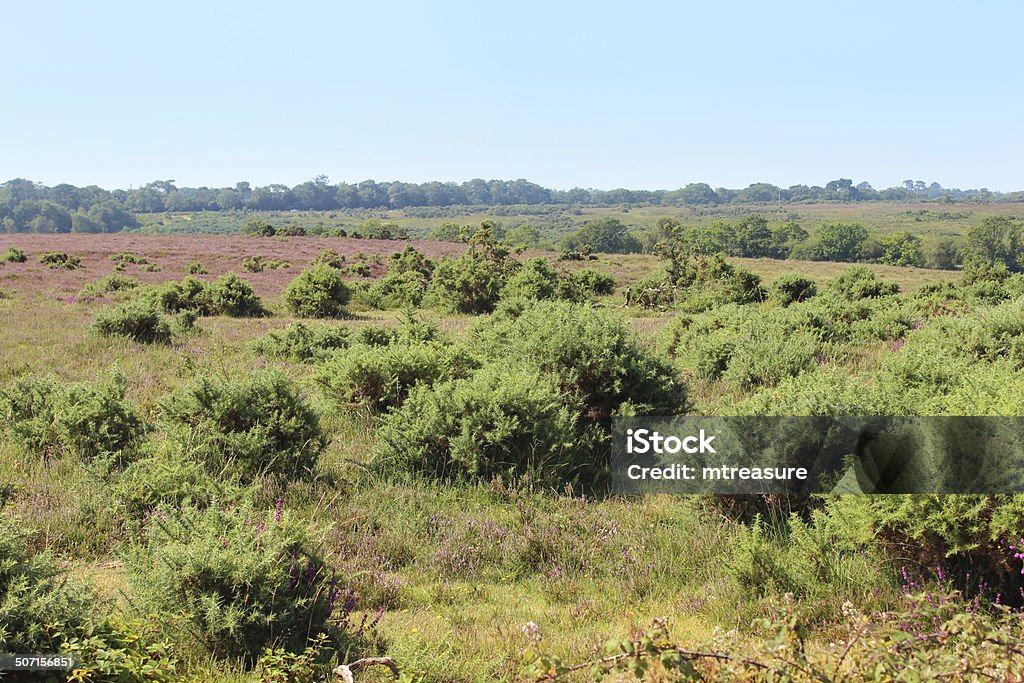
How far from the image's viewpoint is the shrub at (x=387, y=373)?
7336mm

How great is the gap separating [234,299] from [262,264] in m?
16.7

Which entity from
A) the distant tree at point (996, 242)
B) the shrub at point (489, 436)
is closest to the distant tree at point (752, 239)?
the distant tree at point (996, 242)

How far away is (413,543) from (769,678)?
8.91ft

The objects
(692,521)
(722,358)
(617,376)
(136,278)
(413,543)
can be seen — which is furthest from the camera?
(136,278)

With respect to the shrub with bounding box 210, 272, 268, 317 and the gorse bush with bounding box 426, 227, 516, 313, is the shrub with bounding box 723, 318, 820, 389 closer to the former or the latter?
the gorse bush with bounding box 426, 227, 516, 313

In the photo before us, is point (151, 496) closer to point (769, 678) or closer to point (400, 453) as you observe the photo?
point (400, 453)

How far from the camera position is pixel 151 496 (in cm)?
460

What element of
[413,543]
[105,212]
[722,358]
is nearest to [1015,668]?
[413,543]

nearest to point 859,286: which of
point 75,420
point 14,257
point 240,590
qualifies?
point 75,420

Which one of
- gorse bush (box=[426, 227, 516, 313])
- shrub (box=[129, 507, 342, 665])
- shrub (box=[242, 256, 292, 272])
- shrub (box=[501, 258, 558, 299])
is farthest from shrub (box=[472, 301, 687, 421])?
shrub (box=[242, 256, 292, 272])

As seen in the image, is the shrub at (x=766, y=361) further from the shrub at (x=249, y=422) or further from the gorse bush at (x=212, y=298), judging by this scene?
the gorse bush at (x=212, y=298)

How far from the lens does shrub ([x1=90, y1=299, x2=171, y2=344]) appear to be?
42.3ft

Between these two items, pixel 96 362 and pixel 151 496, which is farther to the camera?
pixel 96 362

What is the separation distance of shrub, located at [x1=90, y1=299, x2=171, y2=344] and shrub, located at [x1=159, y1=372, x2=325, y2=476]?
8.10 metres
